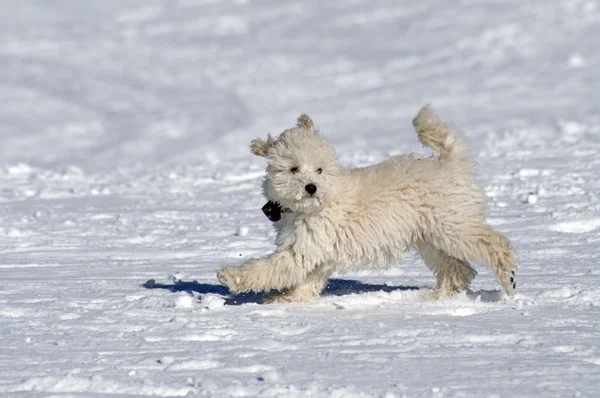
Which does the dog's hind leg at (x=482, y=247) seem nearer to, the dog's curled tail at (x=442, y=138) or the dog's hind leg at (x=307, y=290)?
the dog's curled tail at (x=442, y=138)

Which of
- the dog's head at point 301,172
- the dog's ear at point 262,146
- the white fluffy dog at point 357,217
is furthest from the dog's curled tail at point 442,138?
the dog's ear at point 262,146

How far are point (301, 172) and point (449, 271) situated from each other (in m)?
1.02

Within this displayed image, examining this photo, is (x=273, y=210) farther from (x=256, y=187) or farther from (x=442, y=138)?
(x=256, y=187)

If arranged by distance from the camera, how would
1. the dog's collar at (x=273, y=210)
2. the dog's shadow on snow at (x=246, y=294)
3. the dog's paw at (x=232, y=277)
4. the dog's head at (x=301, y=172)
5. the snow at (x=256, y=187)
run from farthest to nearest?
the dog's shadow on snow at (x=246, y=294) → the dog's collar at (x=273, y=210) → the dog's paw at (x=232, y=277) → the dog's head at (x=301, y=172) → the snow at (x=256, y=187)

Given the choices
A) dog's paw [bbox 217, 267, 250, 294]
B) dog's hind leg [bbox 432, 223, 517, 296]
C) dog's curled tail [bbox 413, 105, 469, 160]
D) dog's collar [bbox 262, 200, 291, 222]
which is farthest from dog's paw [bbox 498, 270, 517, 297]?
dog's paw [bbox 217, 267, 250, 294]

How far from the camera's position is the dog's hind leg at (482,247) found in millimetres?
5441

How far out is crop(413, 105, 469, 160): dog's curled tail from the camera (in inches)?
225

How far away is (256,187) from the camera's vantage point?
424 inches

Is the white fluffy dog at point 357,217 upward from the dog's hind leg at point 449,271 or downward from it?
upward

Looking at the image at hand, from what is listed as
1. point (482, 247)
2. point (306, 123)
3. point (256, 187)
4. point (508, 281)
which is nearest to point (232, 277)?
point (306, 123)

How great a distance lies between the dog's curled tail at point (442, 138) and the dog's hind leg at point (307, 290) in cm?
91

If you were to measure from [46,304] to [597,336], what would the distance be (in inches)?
114

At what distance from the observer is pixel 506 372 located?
4.05 metres

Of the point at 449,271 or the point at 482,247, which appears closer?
the point at 482,247
